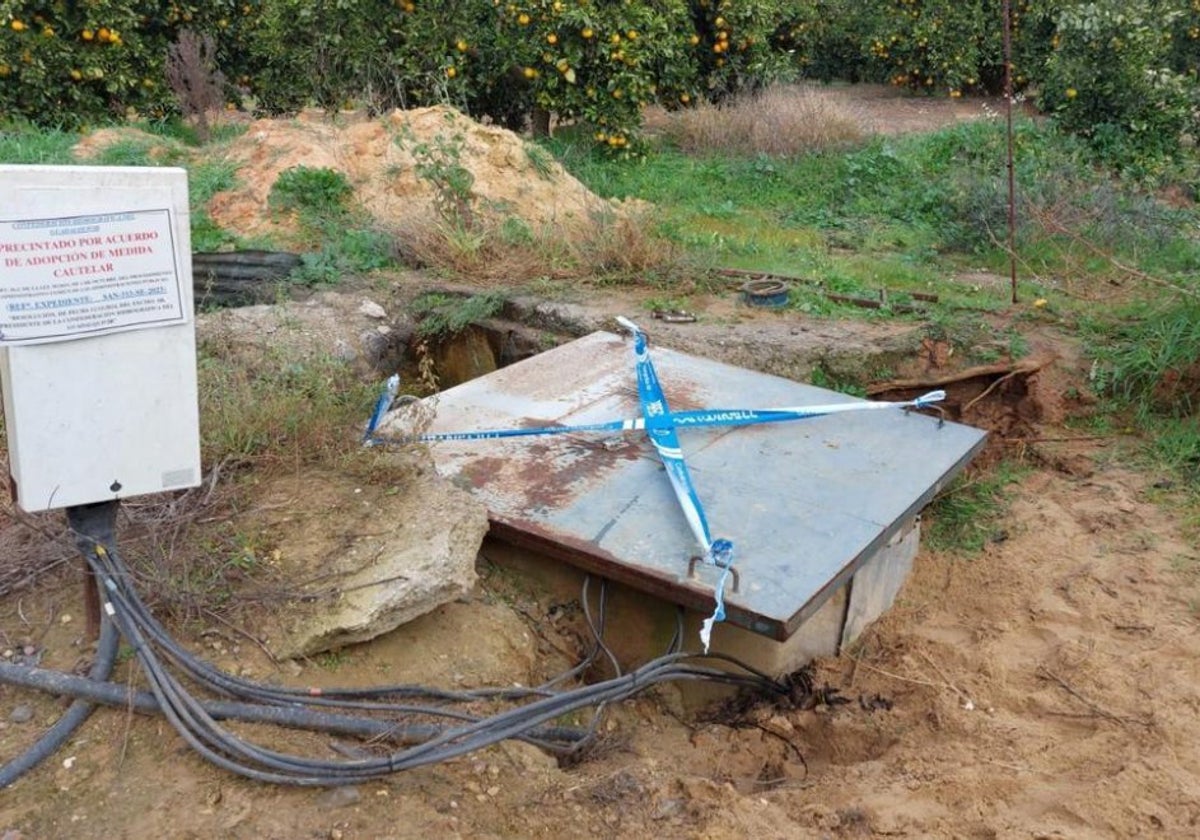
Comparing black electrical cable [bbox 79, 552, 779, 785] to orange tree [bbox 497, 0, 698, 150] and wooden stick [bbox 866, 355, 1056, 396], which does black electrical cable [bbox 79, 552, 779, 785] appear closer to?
wooden stick [bbox 866, 355, 1056, 396]

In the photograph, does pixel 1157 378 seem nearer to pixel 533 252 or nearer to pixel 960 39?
pixel 533 252

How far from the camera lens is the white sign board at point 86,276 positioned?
2303mm

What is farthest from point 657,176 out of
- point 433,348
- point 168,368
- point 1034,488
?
point 168,368

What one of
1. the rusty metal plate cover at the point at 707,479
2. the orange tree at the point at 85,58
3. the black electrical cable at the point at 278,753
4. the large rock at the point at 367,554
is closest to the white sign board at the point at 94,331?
the black electrical cable at the point at 278,753

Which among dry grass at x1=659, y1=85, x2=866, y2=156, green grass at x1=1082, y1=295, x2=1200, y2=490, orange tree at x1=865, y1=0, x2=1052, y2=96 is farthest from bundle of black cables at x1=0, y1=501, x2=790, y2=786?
orange tree at x1=865, y1=0, x2=1052, y2=96

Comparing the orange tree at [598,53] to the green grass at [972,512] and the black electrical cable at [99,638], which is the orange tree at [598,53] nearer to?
the green grass at [972,512]

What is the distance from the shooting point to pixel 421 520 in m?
3.26

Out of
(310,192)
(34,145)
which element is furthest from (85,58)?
(310,192)

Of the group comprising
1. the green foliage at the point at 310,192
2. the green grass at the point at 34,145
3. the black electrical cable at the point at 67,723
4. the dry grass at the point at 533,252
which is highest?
the green grass at the point at 34,145

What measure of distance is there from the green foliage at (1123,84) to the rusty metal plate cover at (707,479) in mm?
6313

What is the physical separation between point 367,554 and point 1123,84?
346 inches

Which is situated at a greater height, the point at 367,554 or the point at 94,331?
the point at 94,331

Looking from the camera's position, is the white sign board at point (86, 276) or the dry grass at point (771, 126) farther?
the dry grass at point (771, 126)

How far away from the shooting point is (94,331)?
8.00ft
